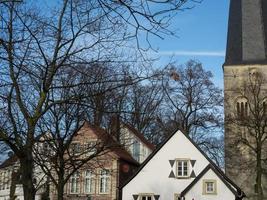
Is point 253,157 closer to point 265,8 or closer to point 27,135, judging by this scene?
point 265,8

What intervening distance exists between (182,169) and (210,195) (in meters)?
3.06

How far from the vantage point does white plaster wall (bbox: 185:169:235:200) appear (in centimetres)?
3212

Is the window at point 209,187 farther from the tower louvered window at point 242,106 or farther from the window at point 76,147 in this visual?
the tower louvered window at point 242,106

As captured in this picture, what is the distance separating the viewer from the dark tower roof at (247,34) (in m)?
58.0

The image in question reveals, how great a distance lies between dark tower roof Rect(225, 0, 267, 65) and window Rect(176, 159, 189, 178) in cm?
2554

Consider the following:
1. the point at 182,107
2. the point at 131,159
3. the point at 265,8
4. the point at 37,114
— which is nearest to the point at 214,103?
the point at 182,107

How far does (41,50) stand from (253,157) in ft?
132

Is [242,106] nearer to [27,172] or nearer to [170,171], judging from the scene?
[170,171]

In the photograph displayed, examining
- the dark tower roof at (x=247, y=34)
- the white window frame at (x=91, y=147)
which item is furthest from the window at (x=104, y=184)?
the dark tower roof at (x=247, y=34)

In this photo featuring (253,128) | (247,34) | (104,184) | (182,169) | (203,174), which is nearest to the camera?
(203,174)

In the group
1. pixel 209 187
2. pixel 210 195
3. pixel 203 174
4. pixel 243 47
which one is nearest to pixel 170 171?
pixel 203 174

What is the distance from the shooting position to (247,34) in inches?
2295

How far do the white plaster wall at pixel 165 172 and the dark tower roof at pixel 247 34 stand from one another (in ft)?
81.6

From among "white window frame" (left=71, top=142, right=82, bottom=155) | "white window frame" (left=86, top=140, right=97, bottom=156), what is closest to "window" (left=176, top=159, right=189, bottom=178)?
"white window frame" (left=86, top=140, right=97, bottom=156)
